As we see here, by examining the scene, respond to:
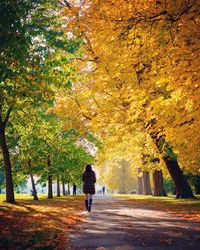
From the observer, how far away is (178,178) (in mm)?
24734

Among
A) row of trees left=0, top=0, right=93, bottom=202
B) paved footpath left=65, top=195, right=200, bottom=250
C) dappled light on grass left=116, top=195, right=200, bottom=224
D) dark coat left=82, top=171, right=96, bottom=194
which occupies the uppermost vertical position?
row of trees left=0, top=0, right=93, bottom=202

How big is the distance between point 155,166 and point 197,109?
63.6 feet

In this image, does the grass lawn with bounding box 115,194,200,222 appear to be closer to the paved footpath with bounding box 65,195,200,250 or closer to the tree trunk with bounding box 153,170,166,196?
the paved footpath with bounding box 65,195,200,250

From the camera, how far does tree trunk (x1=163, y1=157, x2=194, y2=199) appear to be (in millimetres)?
24297

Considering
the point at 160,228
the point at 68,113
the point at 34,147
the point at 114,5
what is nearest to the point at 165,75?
the point at 114,5

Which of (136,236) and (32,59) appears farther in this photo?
(32,59)

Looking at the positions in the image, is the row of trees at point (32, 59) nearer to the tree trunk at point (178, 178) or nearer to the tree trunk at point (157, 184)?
the tree trunk at point (178, 178)

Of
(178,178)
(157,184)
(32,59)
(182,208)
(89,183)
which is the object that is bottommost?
(182,208)

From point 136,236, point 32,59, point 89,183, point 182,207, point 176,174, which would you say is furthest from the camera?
point 176,174

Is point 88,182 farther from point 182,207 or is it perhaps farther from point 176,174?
point 176,174

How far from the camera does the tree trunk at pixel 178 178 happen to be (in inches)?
957

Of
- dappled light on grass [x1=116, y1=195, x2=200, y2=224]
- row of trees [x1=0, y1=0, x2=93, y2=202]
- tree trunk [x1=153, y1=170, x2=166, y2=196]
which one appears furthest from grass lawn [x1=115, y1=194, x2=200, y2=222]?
tree trunk [x1=153, y1=170, x2=166, y2=196]

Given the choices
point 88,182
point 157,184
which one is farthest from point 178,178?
point 157,184

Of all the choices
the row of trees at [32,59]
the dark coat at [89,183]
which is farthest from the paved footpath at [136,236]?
the row of trees at [32,59]
